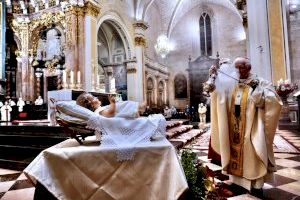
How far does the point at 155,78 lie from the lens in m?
19.5

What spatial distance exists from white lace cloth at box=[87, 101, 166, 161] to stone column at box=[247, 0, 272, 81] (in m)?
6.93

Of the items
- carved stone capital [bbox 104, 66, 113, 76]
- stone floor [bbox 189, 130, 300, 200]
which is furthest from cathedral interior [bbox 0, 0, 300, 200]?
carved stone capital [bbox 104, 66, 113, 76]

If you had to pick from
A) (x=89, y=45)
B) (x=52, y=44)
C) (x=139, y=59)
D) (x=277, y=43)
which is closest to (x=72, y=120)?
(x=277, y=43)

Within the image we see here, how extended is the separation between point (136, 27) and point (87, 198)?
1480 centimetres

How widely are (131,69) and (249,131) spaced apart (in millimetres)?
13187

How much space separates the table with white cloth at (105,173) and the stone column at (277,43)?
745 cm

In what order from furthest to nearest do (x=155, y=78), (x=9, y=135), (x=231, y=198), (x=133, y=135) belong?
(x=155, y=78) → (x=9, y=135) → (x=231, y=198) → (x=133, y=135)

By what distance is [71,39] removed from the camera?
10789 mm

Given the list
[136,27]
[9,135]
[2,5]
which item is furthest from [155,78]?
[9,135]

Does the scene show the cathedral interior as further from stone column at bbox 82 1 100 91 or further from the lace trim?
the lace trim

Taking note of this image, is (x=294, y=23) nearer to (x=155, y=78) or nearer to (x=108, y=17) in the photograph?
(x=108, y=17)

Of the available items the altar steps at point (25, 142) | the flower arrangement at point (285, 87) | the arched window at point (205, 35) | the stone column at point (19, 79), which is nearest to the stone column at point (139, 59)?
the stone column at point (19, 79)

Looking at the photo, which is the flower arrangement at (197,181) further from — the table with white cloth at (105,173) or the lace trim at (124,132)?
the lace trim at (124,132)

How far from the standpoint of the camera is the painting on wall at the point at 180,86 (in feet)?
70.7
